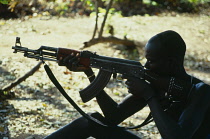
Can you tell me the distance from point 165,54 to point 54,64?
4707mm

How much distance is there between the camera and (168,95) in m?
2.76

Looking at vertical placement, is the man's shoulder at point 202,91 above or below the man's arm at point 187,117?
above

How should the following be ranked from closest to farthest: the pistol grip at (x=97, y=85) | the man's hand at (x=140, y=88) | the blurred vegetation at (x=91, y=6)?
the man's hand at (x=140, y=88) < the pistol grip at (x=97, y=85) < the blurred vegetation at (x=91, y=6)

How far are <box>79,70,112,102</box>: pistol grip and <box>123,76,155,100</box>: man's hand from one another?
13.6 inches

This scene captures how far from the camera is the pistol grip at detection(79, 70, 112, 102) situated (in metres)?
3.04

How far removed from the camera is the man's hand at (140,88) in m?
2.65

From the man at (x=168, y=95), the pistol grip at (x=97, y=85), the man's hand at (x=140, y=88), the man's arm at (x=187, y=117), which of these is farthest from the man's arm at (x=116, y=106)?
the man's arm at (x=187, y=117)

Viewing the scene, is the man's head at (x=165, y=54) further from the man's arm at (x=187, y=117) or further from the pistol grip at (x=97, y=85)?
the pistol grip at (x=97, y=85)

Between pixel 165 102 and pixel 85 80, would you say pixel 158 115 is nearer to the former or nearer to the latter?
pixel 165 102

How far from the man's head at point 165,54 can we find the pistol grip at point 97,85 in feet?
1.49

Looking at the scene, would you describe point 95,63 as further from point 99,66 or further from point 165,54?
point 165,54

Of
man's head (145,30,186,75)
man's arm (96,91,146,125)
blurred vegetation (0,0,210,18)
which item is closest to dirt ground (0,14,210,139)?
blurred vegetation (0,0,210,18)

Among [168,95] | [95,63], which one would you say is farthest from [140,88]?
[95,63]

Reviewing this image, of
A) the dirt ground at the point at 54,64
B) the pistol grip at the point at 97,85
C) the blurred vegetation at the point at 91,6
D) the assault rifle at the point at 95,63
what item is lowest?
the dirt ground at the point at 54,64
